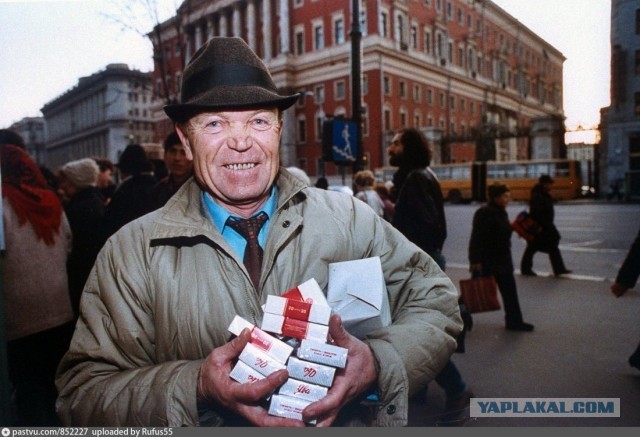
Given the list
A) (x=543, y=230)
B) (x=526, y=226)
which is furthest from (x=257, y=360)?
(x=543, y=230)

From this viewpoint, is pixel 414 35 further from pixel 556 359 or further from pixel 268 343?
pixel 556 359

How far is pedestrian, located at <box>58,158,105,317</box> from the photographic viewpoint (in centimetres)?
281

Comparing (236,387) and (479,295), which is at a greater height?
(236,387)

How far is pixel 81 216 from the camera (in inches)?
117

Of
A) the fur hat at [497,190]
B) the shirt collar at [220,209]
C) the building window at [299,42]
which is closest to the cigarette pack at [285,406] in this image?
the shirt collar at [220,209]

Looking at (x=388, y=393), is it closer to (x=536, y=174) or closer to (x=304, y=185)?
(x=304, y=185)

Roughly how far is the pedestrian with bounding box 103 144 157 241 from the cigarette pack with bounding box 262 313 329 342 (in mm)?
1731

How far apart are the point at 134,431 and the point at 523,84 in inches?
106

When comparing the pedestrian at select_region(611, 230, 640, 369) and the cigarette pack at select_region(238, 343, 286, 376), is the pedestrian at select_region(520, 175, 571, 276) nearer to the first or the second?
the pedestrian at select_region(611, 230, 640, 369)

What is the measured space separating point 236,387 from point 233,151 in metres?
0.69

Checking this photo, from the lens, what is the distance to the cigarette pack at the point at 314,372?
127 cm

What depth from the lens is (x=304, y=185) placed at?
1568mm

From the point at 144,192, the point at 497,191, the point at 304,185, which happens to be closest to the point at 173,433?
the point at 304,185

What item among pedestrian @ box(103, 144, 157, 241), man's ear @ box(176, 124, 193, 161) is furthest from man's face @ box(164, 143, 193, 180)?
man's ear @ box(176, 124, 193, 161)
